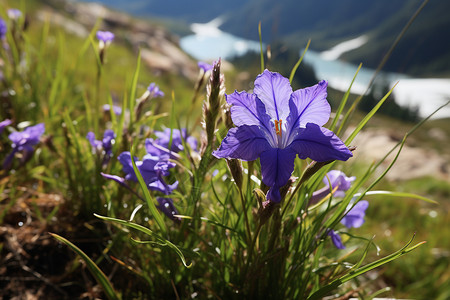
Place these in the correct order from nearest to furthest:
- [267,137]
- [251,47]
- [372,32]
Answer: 1. [267,137]
2. [251,47]
3. [372,32]

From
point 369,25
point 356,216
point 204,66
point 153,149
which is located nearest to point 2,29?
point 204,66

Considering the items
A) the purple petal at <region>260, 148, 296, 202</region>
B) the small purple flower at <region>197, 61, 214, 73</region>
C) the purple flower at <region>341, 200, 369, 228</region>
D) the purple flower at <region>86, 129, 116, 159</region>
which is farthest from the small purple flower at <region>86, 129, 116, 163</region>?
the purple flower at <region>341, 200, 369, 228</region>

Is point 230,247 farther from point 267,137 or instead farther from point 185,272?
point 267,137

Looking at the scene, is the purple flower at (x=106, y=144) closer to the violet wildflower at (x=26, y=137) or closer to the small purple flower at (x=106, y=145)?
the small purple flower at (x=106, y=145)

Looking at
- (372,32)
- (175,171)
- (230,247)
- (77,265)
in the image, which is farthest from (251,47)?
(372,32)

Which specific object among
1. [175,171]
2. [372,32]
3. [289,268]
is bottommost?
[289,268]

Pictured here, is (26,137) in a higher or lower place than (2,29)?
lower

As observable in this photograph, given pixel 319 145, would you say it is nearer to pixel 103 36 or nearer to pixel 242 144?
pixel 242 144
